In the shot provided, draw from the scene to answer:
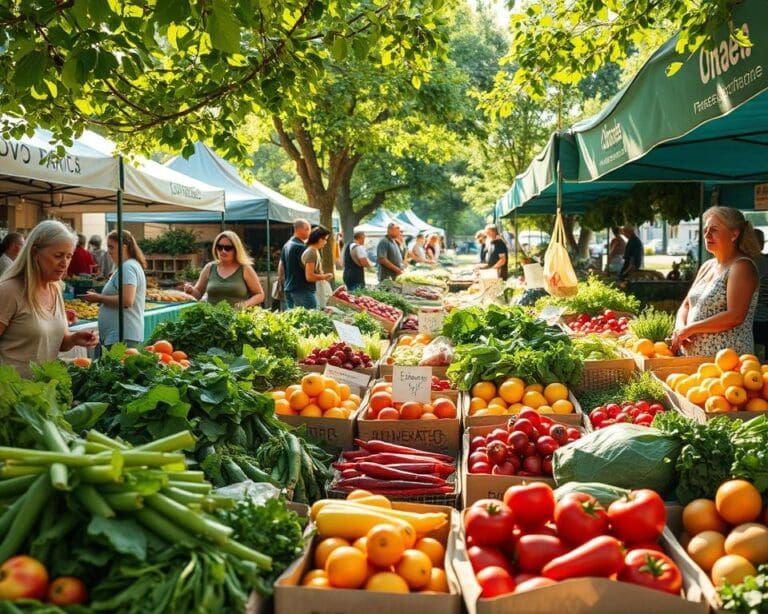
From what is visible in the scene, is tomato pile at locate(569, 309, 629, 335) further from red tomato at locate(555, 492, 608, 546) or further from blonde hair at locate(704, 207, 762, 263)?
red tomato at locate(555, 492, 608, 546)

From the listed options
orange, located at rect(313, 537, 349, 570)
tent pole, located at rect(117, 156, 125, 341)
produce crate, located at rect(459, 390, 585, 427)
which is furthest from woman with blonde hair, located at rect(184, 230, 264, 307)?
orange, located at rect(313, 537, 349, 570)

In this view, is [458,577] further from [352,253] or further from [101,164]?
[352,253]

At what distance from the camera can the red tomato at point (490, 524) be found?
2250 mm

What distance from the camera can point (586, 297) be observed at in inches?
311

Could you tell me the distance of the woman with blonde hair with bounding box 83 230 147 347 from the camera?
677 cm

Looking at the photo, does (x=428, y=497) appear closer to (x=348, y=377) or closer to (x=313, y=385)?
(x=313, y=385)

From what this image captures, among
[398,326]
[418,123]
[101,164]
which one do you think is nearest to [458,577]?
[101,164]

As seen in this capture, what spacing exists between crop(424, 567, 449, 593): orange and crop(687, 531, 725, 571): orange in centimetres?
83

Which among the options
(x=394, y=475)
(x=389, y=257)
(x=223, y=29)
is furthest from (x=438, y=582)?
(x=389, y=257)

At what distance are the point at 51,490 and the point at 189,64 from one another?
165 inches

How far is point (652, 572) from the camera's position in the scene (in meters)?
2.03

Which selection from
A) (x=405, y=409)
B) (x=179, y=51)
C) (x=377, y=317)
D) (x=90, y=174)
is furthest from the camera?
(x=377, y=317)

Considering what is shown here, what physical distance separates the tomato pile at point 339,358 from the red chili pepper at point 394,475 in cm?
208

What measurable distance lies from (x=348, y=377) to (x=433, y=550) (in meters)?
2.67
